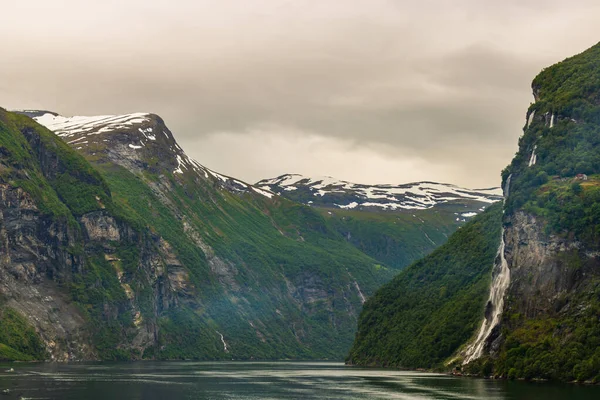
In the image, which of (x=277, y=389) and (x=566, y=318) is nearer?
(x=566, y=318)

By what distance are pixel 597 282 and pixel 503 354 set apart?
2608 centimetres

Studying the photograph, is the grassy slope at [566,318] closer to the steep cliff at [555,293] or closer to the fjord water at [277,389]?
the steep cliff at [555,293]

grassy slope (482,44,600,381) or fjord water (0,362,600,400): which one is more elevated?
grassy slope (482,44,600,381)

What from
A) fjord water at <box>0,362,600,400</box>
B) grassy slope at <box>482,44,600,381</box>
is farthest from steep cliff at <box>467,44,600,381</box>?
fjord water at <box>0,362,600,400</box>

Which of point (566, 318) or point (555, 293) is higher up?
point (555, 293)

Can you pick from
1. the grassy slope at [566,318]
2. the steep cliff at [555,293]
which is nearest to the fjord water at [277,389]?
the grassy slope at [566,318]

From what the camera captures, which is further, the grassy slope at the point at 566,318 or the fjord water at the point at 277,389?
the grassy slope at the point at 566,318

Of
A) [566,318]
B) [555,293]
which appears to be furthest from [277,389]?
[555,293]

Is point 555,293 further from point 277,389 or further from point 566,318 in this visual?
point 277,389

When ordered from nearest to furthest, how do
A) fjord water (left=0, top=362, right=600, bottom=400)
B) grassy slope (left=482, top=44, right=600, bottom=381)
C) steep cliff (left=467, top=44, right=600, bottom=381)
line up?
fjord water (left=0, top=362, right=600, bottom=400), grassy slope (left=482, top=44, right=600, bottom=381), steep cliff (left=467, top=44, right=600, bottom=381)

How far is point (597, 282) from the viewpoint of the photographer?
563ft

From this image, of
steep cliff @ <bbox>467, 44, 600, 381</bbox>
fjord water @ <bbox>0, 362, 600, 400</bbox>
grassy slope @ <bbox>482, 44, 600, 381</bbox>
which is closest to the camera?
fjord water @ <bbox>0, 362, 600, 400</bbox>

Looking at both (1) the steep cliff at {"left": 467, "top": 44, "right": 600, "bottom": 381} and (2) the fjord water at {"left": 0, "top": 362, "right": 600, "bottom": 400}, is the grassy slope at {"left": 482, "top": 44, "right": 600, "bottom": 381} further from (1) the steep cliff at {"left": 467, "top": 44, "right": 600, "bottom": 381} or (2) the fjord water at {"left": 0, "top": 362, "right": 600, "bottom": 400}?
(2) the fjord water at {"left": 0, "top": 362, "right": 600, "bottom": 400}

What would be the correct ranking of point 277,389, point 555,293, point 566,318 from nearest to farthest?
point 566,318
point 277,389
point 555,293
